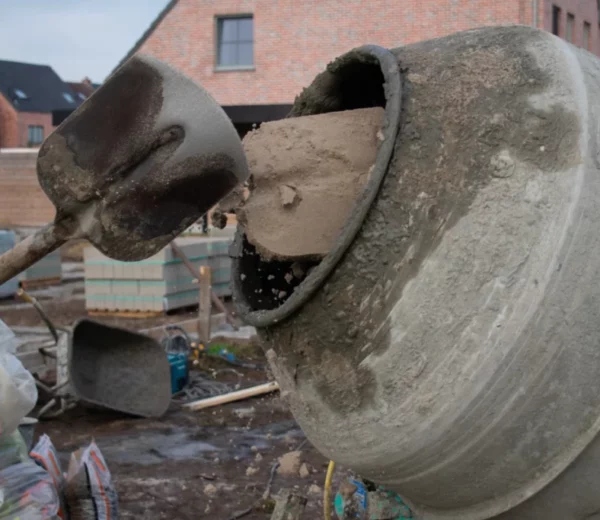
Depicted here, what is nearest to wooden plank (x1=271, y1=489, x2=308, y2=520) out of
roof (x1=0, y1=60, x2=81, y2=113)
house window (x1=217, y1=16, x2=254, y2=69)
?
house window (x1=217, y1=16, x2=254, y2=69)

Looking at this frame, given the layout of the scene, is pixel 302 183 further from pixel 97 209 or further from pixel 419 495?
pixel 419 495

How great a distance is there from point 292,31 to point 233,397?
14471 mm

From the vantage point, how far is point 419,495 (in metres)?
2.13

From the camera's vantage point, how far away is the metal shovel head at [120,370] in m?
6.73

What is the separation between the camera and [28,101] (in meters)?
46.7

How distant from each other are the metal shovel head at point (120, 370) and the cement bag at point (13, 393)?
271cm

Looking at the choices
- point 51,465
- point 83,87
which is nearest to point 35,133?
point 83,87

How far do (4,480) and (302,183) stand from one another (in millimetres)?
2250

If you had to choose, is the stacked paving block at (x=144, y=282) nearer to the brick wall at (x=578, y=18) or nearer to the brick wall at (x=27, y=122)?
the brick wall at (x=578, y=18)

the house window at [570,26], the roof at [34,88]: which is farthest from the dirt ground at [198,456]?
the roof at [34,88]

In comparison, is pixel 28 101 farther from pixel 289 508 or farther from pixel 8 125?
pixel 289 508

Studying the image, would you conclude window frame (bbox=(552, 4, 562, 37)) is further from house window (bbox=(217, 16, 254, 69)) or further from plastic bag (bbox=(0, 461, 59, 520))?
plastic bag (bbox=(0, 461, 59, 520))

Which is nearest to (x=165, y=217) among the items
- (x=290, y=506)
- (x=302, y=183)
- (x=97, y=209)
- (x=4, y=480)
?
(x=97, y=209)

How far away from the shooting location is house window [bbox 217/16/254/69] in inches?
824
